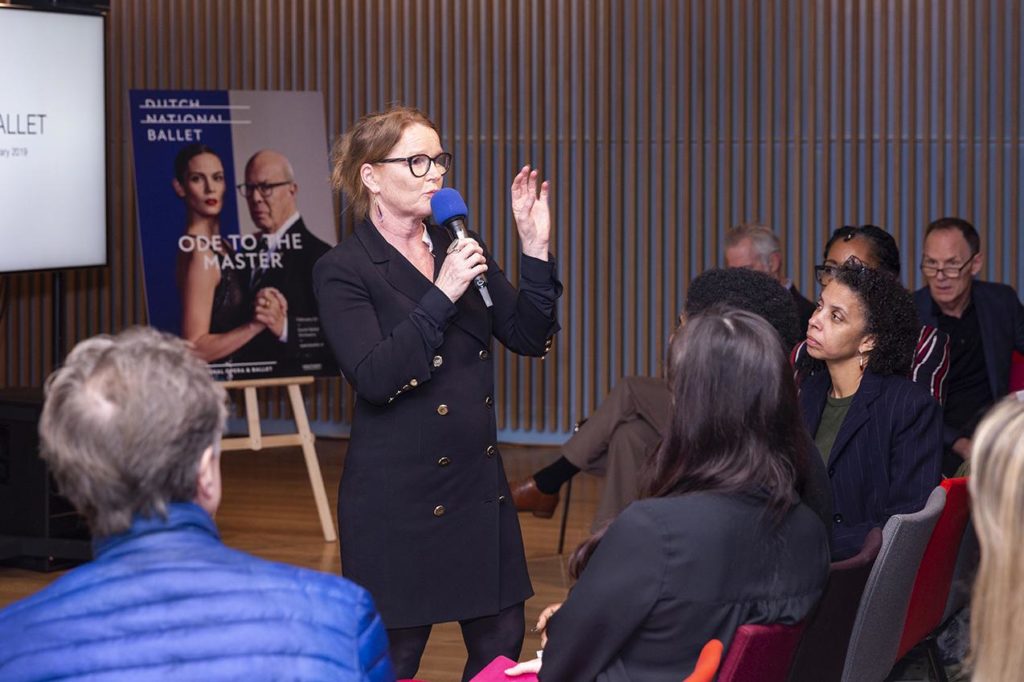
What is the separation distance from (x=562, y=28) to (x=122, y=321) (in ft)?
12.7

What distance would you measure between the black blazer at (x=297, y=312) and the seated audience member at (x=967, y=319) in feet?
10.2

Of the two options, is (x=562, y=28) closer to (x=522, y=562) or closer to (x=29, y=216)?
(x=29, y=216)

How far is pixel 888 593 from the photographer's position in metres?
2.96

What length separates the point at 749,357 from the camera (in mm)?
2221

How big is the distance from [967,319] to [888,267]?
72 centimetres

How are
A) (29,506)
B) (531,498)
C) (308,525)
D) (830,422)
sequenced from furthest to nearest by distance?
(308,525) → (531,498) → (29,506) → (830,422)

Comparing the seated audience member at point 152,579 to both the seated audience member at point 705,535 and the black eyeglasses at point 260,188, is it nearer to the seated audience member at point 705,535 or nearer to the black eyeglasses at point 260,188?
the seated audience member at point 705,535

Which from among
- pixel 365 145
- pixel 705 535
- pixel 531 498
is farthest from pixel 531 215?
pixel 531 498

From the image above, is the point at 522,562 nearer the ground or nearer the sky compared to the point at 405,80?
nearer the ground

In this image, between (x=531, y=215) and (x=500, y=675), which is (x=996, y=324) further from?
(x=500, y=675)

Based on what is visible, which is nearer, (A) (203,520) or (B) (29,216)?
(A) (203,520)

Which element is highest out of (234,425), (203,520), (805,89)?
(805,89)

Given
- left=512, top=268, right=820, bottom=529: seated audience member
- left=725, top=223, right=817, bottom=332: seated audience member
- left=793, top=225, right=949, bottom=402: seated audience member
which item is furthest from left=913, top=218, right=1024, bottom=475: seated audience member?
left=512, top=268, right=820, bottom=529: seated audience member

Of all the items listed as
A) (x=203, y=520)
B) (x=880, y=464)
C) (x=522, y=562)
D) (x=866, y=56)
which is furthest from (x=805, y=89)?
(x=203, y=520)
